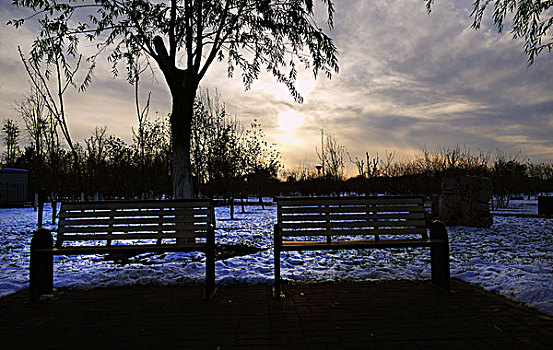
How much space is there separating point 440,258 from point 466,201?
22.0 feet

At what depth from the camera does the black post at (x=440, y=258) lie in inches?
147

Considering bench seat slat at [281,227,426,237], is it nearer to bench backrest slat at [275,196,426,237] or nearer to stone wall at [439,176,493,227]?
bench backrest slat at [275,196,426,237]

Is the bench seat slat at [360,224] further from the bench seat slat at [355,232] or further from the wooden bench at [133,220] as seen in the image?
the wooden bench at [133,220]

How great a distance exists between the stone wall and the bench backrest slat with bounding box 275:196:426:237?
619 cm

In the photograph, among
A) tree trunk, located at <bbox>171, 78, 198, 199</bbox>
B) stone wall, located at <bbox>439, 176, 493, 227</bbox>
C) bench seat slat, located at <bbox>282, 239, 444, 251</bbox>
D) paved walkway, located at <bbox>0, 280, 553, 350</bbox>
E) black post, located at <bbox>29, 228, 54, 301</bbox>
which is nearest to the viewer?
paved walkway, located at <bbox>0, 280, 553, 350</bbox>

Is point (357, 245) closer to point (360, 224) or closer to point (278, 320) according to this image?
point (360, 224)

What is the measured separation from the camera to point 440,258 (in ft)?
12.6

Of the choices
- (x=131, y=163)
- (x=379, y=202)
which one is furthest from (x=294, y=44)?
(x=131, y=163)

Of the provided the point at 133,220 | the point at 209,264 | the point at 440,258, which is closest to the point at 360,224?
the point at 440,258

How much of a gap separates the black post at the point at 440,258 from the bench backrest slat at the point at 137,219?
2.72 m

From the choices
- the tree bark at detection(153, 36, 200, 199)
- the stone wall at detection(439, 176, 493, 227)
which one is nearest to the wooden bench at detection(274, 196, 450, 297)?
the tree bark at detection(153, 36, 200, 199)

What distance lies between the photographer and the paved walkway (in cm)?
255

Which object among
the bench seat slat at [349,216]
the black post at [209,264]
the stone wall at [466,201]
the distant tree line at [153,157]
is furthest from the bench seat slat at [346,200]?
the distant tree line at [153,157]

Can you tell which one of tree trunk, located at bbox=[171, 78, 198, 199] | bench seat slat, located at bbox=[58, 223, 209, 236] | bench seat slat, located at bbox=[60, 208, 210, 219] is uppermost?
tree trunk, located at bbox=[171, 78, 198, 199]
